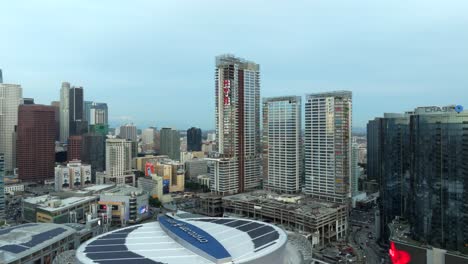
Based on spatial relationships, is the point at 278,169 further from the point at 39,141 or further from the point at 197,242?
the point at 39,141

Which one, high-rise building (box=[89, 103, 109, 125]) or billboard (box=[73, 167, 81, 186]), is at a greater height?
high-rise building (box=[89, 103, 109, 125])

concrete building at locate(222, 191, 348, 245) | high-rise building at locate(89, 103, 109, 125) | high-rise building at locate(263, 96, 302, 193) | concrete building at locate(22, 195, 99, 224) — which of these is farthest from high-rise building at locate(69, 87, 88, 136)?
concrete building at locate(222, 191, 348, 245)

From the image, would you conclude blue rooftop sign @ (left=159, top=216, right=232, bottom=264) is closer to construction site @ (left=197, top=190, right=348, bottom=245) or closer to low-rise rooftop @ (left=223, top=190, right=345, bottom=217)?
construction site @ (left=197, top=190, right=348, bottom=245)

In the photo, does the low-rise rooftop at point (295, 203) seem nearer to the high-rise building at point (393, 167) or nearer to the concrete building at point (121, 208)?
the high-rise building at point (393, 167)

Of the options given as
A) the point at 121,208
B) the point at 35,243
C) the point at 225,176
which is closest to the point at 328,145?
the point at 225,176

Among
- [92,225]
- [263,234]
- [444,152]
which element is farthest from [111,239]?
[444,152]

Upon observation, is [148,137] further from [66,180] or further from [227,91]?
[227,91]

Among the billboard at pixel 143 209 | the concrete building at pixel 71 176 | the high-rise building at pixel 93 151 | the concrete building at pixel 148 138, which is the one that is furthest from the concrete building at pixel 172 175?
the concrete building at pixel 148 138
